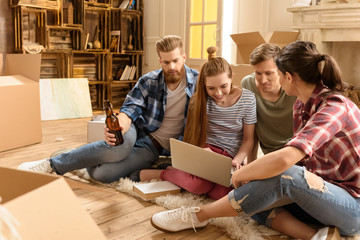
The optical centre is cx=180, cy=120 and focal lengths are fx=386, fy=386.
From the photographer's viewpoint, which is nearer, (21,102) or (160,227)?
(160,227)

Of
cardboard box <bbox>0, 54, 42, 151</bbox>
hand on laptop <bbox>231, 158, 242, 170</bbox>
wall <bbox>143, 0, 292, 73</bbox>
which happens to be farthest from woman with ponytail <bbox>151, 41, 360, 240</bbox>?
wall <bbox>143, 0, 292, 73</bbox>

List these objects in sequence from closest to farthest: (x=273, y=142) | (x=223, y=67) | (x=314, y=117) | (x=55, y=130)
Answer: (x=314, y=117) < (x=223, y=67) < (x=273, y=142) < (x=55, y=130)

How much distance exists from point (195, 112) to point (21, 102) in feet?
4.76

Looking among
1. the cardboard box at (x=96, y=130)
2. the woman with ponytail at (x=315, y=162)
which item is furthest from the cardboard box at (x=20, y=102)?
the woman with ponytail at (x=315, y=162)

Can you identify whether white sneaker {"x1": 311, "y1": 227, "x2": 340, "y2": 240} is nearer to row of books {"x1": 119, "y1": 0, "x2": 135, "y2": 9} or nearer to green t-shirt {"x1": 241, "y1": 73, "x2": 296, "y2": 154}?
green t-shirt {"x1": 241, "y1": 73, "x2": 296, "y2": 154}

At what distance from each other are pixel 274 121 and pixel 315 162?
0.58m

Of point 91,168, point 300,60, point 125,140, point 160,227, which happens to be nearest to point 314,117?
point 300,60

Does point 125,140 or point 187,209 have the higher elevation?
point 125,140

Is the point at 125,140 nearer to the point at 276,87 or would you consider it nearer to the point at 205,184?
the point at 205,184

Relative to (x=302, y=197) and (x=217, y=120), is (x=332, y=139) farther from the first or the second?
(x=217, y=120)

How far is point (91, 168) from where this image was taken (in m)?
2.10

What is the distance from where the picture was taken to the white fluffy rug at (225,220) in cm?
147

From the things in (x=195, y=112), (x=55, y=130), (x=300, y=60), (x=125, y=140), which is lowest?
(x=55, y=130)

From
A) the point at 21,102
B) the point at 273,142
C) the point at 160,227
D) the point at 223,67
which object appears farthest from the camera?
the point at 21,102
